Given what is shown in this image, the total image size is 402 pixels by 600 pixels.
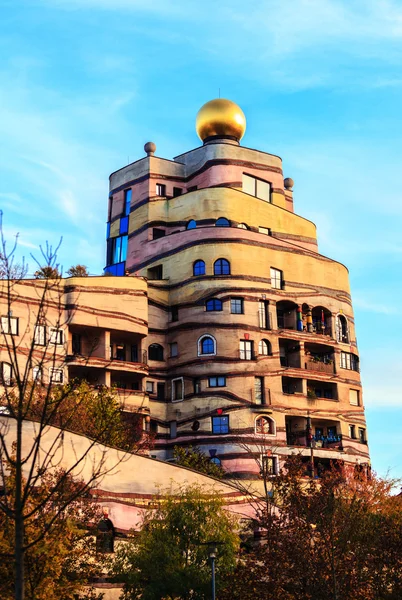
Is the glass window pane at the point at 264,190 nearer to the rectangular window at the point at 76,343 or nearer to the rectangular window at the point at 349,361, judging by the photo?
the rectangular window at the point at 349,361

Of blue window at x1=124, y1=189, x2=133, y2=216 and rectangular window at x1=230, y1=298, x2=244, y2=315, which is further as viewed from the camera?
blue window at x1=124, y1=189, x2=133, y2=216

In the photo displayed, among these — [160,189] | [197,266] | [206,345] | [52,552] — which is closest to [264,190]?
[160,189]

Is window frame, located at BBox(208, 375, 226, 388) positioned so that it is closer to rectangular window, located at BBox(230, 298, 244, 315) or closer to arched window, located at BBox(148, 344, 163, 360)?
rectangular window, located at BBox(230, 298, 244, 315)

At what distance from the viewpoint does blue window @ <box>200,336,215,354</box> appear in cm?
4591

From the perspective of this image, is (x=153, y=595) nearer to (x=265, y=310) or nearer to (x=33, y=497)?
(x=33, y=497)

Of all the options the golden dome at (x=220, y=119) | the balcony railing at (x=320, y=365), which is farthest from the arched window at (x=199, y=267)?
the golden dome at (x=220, y=119)

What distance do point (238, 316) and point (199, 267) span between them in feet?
11.2

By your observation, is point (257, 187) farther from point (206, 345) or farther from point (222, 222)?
point (206, 345)

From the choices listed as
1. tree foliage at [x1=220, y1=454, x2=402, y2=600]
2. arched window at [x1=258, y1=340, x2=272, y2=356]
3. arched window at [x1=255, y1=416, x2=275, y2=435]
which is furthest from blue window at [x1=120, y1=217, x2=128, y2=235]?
tree foliage at [x1=220, y1=454, x2=402, y2=600]

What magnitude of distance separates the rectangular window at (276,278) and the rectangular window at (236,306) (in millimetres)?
2750

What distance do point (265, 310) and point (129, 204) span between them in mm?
11973

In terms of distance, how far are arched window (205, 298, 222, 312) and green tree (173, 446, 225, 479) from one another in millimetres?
7215

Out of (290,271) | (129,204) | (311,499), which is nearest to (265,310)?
(290,271)

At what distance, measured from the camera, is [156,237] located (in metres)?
52.0
